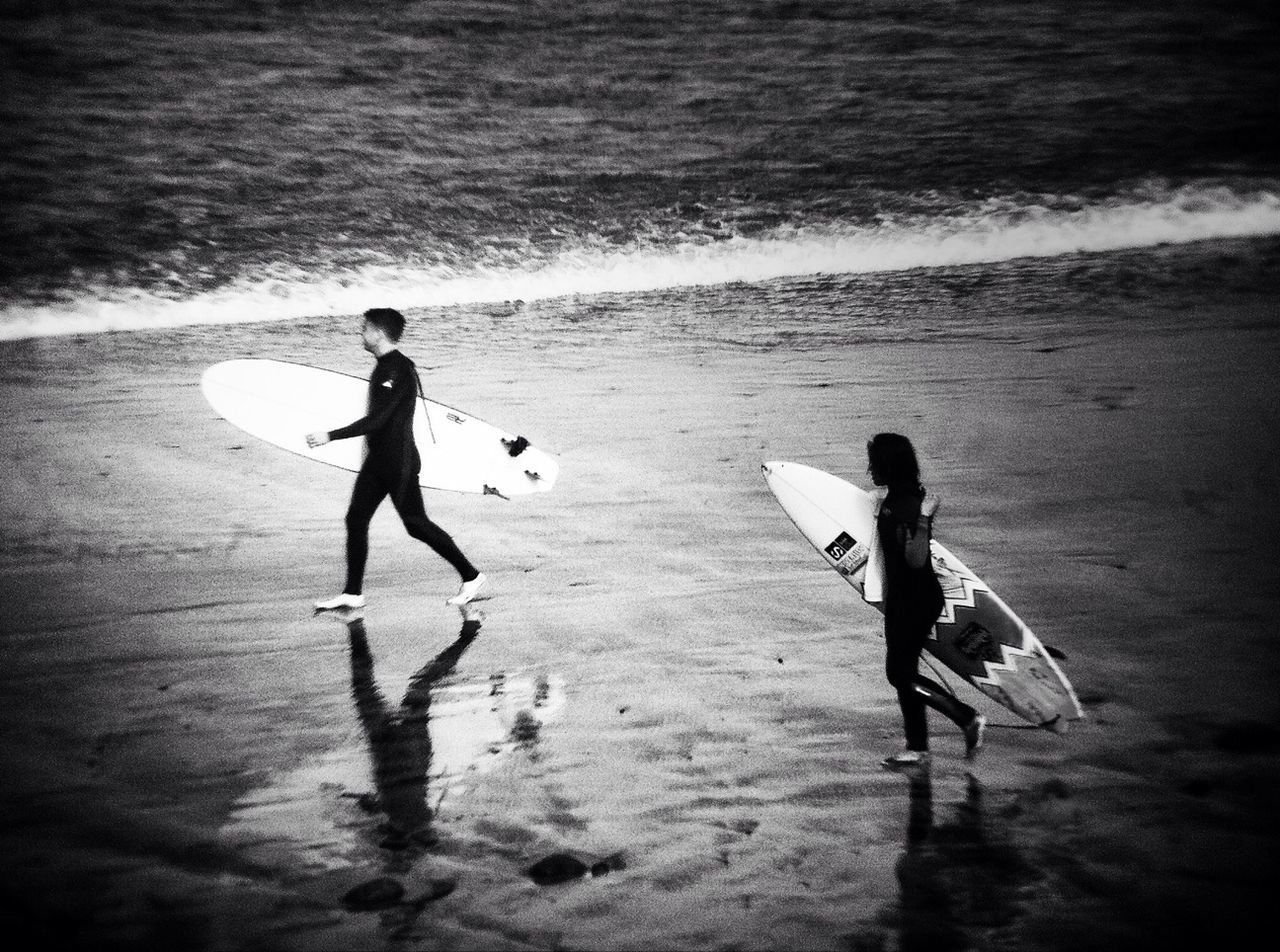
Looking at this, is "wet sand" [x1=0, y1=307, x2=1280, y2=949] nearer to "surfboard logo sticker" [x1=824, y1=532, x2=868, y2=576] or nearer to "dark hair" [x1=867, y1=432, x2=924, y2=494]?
"surfboard logo sticker" [x1=824, y1=532, x2=868, y2=576]

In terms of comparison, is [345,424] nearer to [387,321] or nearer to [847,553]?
[387,321]

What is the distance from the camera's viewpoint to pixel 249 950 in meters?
2.61

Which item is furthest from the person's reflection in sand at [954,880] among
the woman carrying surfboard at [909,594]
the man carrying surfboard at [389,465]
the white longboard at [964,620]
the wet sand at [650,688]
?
the man carrying surfboard at [389,465]

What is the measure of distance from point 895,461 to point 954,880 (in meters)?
1.38

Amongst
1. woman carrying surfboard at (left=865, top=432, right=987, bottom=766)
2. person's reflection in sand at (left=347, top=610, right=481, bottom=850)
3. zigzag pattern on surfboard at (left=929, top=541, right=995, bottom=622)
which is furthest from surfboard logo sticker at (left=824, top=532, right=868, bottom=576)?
person's reflection in sand at (left=347, top=610, right=481, bottom=850)

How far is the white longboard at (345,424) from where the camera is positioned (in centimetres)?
602

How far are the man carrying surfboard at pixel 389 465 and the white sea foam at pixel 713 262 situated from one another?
616 cm

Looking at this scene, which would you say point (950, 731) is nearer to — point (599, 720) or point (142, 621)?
point (599, 720)

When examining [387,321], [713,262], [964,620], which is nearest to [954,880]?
[964,620]

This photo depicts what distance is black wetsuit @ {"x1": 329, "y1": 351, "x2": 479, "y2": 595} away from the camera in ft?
16.5

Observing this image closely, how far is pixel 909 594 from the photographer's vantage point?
12.0 feet

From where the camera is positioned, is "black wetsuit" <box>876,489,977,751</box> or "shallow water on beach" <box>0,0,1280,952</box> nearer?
"shallow water on beach" <box>0,0,1280,952</box>

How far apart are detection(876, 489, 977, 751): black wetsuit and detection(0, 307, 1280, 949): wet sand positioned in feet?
0.62

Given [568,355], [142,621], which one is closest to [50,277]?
[568,355]
